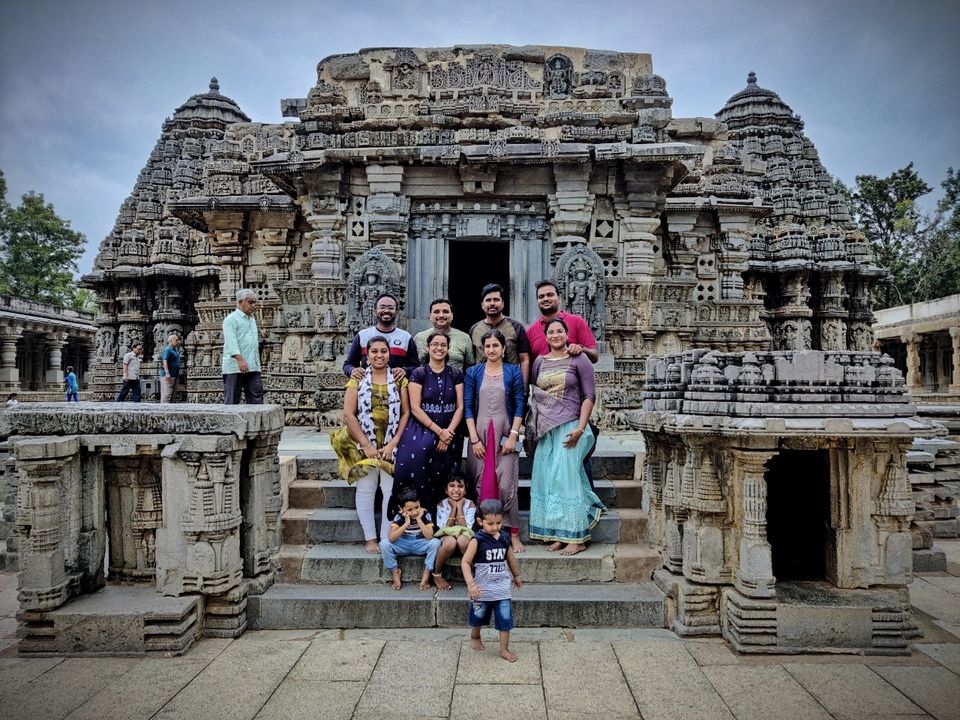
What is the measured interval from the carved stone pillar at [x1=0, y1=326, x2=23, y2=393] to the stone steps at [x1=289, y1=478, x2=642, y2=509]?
2900cm

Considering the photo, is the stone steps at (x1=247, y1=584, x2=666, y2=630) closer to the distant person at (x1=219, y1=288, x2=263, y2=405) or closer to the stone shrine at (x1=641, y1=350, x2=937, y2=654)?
the stone shrine at (x1=641, y1=350, x2=937, y2=654)

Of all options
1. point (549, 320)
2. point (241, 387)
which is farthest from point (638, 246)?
point (241, 387)

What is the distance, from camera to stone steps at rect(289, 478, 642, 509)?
4996mm

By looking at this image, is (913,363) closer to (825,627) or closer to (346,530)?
(825,627)

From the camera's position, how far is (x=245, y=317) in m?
6.23

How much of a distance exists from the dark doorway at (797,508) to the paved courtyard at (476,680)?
88cm

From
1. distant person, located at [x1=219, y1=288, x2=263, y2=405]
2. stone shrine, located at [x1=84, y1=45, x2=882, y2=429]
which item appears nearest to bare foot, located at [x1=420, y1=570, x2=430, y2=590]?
distant person, located at [x1=219, y1=288, x2=263, y2=405]

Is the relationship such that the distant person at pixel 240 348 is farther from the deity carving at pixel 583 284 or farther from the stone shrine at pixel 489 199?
the deity carving at pixel 583 284

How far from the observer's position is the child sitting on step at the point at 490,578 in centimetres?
353

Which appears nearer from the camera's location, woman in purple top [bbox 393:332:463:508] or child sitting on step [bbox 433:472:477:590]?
child sitting on step [bbox 433:472:477:590]

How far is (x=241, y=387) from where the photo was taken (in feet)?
21.6

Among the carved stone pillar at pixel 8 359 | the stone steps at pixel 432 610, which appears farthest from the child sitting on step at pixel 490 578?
the carved stone pillar at pixel 8 359

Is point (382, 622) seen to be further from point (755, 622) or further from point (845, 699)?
point (845, 699)

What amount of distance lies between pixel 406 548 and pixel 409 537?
9 centimetres
